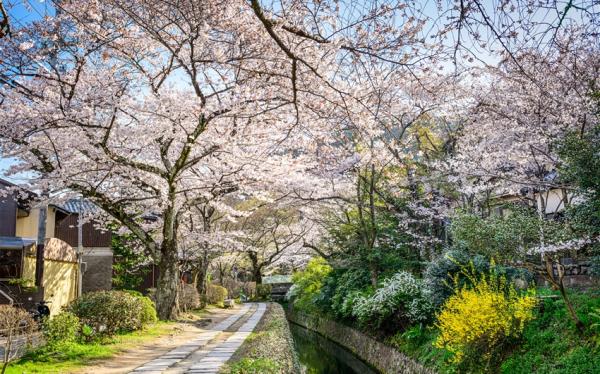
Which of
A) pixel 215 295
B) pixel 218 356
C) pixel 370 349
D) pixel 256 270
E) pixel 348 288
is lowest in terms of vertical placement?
pixel 370 349

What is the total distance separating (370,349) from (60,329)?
8.35 meters

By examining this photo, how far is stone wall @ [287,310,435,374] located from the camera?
10.8m

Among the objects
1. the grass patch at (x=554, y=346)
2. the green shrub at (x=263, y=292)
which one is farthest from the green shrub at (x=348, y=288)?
the green shrub at (x=263, y=292)

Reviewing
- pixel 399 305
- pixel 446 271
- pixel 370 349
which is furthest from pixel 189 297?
pixel 446 271

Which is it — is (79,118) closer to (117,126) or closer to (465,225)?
(117,126)

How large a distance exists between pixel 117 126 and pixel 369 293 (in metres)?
8.69

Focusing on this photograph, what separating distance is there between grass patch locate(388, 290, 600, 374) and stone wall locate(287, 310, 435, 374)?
1209 millimetres

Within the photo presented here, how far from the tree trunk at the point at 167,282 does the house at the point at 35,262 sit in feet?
10.2

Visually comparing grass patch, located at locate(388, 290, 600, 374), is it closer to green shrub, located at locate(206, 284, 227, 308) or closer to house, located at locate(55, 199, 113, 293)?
green shrub, located at locate(206, 284, 227, 308)

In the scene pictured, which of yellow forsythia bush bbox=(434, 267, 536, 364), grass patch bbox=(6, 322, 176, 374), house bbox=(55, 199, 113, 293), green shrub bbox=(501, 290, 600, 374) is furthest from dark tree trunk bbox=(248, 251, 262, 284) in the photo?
green shrub bbox=(501, 290, 600, 374)

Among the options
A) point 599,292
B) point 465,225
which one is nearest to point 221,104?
point 465,225

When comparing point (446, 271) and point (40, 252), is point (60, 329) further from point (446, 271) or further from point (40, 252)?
point (40, 252)

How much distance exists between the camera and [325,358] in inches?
618

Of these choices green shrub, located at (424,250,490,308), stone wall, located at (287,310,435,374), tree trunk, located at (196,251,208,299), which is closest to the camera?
green shrub, located at (424,250,490,308)
